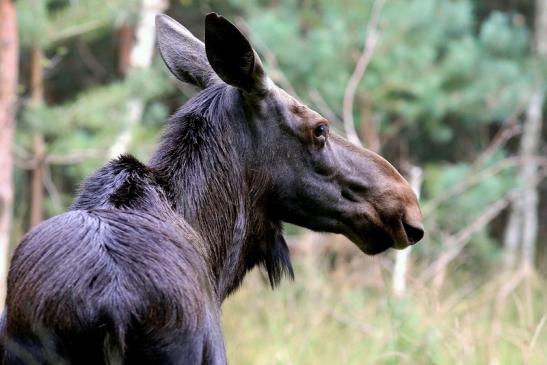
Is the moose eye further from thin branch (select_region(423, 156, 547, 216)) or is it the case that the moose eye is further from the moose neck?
thin branch (select_region(423, 156, 547, 216))

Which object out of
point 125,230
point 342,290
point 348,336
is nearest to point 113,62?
point 342,290

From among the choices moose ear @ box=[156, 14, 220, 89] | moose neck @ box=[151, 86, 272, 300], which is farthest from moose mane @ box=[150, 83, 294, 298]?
moose ear @ box=[156, 14, 220, 89]

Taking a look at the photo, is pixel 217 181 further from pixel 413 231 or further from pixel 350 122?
pixel 350 122

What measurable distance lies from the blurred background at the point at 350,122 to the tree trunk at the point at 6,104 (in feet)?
0.06

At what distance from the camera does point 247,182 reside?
13.2 feet

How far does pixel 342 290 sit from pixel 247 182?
6.24m

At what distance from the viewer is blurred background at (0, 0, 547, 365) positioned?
8797 mm

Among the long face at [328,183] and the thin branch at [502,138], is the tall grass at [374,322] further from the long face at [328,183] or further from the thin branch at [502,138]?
the thin branch at [502,138]

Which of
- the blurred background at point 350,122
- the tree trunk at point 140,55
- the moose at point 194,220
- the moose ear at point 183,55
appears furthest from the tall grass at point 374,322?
the tree trunk at point 140,55

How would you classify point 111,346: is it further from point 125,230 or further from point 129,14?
point 129,14

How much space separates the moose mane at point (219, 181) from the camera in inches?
151

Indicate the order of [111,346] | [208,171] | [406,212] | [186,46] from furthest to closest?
1. [186,46]
2. [406,212]
3. [208,171]
4. [111,346]

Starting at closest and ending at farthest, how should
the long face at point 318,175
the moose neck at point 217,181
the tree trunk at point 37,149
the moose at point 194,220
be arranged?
1. the moose at point 194,220
2. the moose neck at point 217,181
3. the long face at point 318,175
4. the tree trunk at point 37,149

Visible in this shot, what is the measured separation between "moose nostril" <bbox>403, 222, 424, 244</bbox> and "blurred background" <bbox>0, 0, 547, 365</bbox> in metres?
2.19
